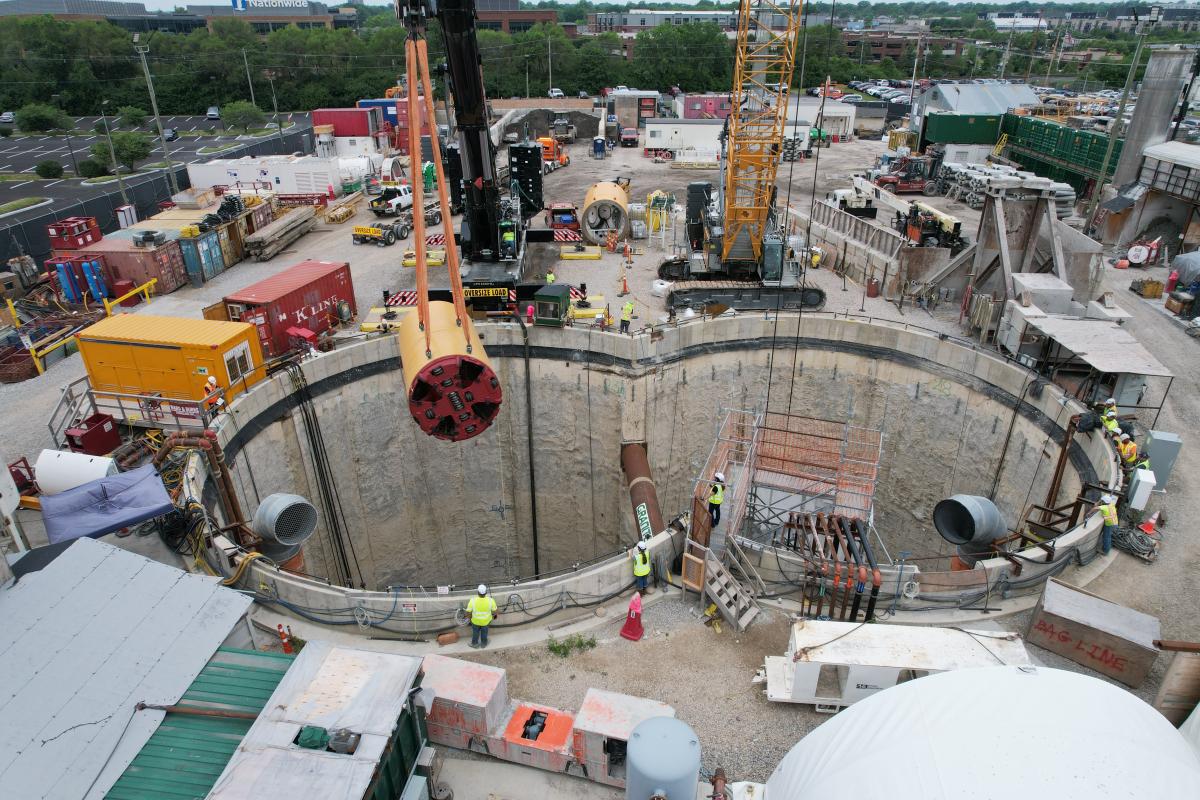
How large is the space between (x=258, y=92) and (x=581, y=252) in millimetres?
86814

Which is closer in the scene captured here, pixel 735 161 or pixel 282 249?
pixel 735 161

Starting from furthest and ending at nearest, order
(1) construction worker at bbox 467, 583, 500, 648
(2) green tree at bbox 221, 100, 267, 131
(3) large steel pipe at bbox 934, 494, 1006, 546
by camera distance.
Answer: (2) green tree at bbox 221, 100, 267, 131 < (3) large steel pipe at bbox 934, 494, 1006, 546 < (1) construction worker at bbox 467, 583, 500, 648

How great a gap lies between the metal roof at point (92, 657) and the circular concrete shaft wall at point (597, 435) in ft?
38.5

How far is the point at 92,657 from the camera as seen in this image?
1024cm

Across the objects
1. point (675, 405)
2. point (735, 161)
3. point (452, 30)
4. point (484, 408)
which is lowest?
point (675, 405)

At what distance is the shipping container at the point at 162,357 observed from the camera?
2084cm

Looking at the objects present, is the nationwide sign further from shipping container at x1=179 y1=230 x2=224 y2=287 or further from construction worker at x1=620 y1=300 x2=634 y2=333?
construction worker at x1=620 y1=300 x2=634 y2=333

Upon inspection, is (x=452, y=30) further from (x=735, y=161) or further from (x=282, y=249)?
(x=282, y=249)

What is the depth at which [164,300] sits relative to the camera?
102 feet

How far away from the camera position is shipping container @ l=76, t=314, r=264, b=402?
68.4 feet

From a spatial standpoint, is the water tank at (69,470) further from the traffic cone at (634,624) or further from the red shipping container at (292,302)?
the traffic cone at (634,624)

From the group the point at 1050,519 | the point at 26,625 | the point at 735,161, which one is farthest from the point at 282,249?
the point at 1050,519

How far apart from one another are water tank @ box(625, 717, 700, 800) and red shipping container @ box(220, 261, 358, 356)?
798 inches

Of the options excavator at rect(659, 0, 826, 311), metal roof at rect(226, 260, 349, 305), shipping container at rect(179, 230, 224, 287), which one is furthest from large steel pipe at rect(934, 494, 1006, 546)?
shipping container at rect(179, 230, 224, 287)
